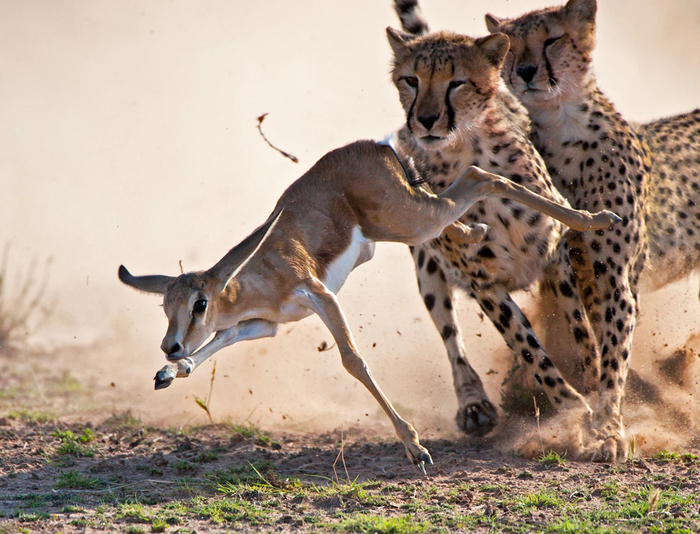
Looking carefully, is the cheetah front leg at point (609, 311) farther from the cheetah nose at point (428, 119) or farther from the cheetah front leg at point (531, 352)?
the cheetah nose at point (428, 119)

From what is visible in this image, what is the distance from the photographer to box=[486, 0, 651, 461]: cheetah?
517 centimetres

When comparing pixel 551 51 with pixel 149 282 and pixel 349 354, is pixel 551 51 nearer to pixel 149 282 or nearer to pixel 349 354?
pixel 349 354

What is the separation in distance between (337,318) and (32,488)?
5.83 ft

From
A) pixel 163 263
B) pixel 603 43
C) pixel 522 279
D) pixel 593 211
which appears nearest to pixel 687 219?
pixel 593 211

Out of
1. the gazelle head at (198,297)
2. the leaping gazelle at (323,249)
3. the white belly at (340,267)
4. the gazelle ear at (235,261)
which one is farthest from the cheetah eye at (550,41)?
the gazelle ear at (235,261)

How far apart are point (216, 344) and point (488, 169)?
6.81 ft

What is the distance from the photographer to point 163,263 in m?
10.2

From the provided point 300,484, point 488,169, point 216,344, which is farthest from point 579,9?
point 300,484

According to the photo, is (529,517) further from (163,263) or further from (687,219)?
(163,263)

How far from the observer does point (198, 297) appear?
380cm

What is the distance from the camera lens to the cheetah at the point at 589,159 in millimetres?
5168

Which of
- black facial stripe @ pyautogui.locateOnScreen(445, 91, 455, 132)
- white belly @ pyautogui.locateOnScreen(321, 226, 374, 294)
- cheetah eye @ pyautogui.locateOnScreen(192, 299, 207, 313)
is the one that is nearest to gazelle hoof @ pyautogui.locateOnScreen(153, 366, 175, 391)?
cheetah eye @ pyautogui.locateOnScreen(192, 299, 207, 313)

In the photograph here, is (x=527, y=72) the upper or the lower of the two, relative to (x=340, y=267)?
upper

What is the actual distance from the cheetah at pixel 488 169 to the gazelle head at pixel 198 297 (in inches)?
51.9
